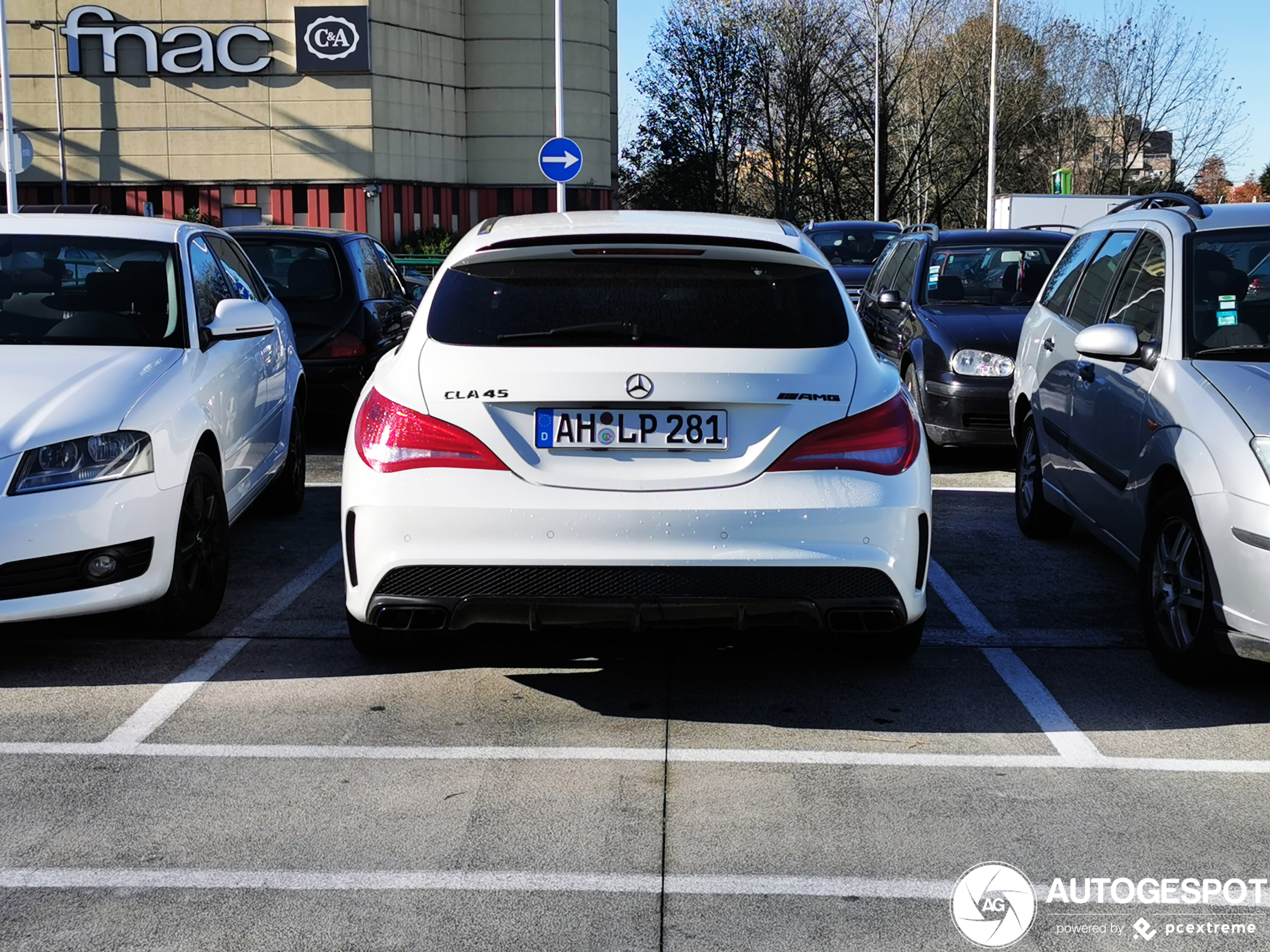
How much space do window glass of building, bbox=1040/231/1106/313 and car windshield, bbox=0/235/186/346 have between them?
417 centimetres

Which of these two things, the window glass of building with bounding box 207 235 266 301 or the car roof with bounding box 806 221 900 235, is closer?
the window glass of building with bounding box 207 235 266 301

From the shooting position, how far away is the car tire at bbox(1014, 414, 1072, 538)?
7414 mm

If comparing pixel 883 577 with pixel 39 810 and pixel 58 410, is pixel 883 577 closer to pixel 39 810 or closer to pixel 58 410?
pixel 39 810

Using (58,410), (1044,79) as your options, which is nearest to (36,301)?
(58,410)

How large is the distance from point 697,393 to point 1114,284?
2.98 metres

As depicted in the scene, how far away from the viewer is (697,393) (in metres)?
4.18

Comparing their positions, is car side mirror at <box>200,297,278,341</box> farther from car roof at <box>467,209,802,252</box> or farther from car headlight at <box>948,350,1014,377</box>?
car headlight at <box>948,350,1014,377</box>

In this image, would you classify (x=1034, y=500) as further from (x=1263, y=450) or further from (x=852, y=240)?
(x=852, y=240)

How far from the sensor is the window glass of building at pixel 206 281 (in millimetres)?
6492

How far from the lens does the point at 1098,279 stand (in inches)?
265

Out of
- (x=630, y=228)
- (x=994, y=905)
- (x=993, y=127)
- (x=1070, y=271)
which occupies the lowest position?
(x=994, y=905)

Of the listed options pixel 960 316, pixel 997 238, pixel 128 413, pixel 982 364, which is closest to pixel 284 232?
pixel 960 316

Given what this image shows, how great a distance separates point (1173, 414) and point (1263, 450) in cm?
65

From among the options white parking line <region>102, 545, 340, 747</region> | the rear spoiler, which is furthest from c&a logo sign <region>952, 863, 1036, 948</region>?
white parking line <region>102, 545, 340, 747</region>
